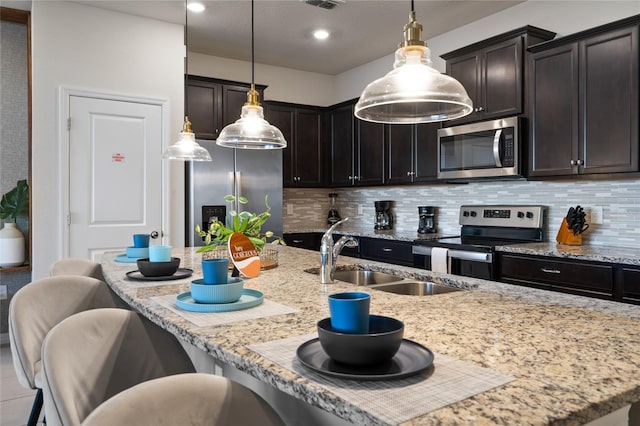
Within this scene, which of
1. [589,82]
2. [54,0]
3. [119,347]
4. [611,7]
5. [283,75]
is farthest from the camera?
[283,75]

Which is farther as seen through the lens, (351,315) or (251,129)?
(251,129)

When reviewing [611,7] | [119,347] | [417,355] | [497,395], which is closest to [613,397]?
[497,395]

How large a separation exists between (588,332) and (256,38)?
4244mm

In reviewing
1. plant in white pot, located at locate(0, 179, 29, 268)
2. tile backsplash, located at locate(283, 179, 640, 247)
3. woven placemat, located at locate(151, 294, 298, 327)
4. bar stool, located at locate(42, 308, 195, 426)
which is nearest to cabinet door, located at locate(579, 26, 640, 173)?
tile backsplash, located at locate(283, 179, 640, 247)

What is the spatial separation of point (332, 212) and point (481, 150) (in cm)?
259

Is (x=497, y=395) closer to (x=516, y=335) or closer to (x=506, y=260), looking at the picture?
(x=516, y=335)

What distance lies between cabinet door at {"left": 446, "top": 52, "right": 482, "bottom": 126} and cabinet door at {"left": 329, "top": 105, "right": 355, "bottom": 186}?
5.18 ft

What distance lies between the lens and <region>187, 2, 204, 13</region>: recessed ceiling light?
3.82m

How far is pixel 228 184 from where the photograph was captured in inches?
179

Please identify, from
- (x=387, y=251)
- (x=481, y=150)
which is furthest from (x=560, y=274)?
(x=387, y=251)

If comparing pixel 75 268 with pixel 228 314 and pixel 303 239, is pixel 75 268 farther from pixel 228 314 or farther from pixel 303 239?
pixel 303 239

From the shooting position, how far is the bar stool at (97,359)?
103 cm

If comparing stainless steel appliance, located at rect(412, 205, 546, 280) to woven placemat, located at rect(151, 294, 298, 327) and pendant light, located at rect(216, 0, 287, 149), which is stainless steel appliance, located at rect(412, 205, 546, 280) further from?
woven placemat, located at rect(151, 294, 298, 327)

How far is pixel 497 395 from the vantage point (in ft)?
2.52
